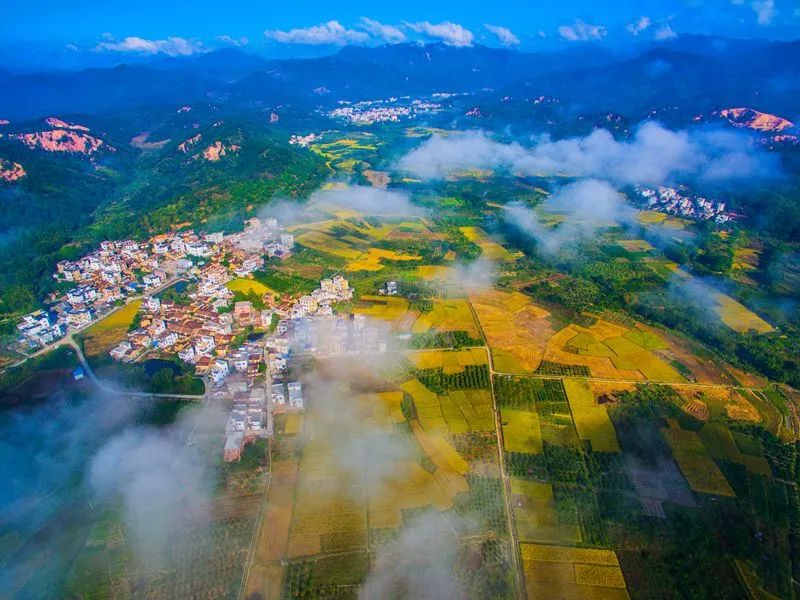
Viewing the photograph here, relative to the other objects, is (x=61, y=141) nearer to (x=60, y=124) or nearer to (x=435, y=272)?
(x=60, y=124)

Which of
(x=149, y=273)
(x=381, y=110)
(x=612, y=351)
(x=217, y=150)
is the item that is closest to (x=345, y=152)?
(x=217, y=150)

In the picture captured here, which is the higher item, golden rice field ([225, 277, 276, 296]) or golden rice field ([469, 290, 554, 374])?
golden rice field ([469, 290, 554, 374])

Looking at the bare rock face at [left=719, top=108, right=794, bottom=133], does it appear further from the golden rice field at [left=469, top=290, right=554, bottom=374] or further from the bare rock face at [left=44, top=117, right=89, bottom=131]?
the bare rock face at [left=44, top=117, right=89, bottom=131]

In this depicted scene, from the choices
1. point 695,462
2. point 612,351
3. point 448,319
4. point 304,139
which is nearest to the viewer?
point 695,462

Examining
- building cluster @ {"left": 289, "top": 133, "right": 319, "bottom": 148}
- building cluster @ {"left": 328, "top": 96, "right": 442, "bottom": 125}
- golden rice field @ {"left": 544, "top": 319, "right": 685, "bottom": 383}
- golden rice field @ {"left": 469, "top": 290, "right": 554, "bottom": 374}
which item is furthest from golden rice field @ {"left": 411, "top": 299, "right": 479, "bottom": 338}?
building cluster @ {"left": 328, "top": 96, "right": 442, "bottom": 125}

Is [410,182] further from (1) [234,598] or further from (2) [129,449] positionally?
(1) [234,598]

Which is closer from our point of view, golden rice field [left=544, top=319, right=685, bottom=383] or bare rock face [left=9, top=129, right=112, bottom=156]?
golden rice field [left=544, top=319, right=685, bottom=383]

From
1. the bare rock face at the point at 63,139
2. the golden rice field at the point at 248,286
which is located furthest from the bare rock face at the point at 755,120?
the bare rock face at the point at 63,139
